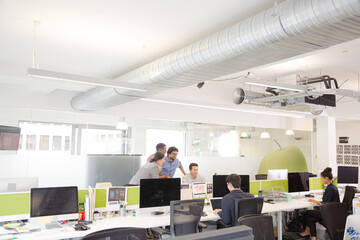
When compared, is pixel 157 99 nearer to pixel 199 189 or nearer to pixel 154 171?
pixel 154 171

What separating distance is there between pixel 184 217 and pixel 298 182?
2.98 metres

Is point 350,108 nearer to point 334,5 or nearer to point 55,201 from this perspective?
point 334,5

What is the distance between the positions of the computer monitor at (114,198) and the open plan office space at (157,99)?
0.01 m

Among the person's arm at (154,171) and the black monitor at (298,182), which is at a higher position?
the person's arm at (154,171)

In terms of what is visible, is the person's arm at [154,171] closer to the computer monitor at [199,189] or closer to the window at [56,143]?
the computer monitor at [199,189]

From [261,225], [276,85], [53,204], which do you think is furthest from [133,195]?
[276,85]

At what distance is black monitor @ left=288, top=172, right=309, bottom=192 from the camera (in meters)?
5.70

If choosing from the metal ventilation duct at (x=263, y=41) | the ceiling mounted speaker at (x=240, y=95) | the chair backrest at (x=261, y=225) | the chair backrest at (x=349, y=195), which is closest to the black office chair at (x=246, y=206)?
the chair backrest at (x=261, y=225)

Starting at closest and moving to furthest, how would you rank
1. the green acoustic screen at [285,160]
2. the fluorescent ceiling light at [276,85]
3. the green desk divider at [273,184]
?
1. the fluorescent ceiling light at [276,85]
2. the green desk divider at [273,184]
3. the green acoustic screen at [285,160]

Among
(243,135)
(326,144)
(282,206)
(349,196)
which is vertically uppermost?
(243,135)

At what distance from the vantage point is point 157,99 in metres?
6.42

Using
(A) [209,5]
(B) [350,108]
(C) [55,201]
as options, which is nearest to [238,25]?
(A) [209,5]

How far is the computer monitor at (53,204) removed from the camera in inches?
136

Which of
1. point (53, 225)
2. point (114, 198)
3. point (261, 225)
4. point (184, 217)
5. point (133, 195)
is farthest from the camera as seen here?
point (133, 195)
